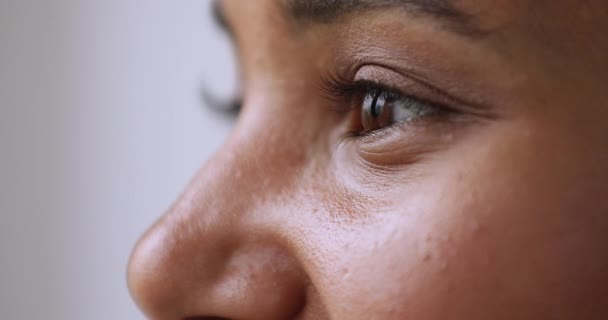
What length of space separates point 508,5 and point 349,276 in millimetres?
219

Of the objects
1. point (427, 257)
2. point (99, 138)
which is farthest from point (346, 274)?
point (99, 138)

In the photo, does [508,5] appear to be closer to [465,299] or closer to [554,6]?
[554,6]

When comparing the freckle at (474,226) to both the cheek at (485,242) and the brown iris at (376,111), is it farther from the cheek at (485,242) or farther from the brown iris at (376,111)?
the brown iris at (376,111)

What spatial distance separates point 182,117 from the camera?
1.46 m

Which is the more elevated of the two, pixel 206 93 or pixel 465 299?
pixel 206 93

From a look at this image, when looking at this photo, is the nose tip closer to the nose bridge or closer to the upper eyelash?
the nose bridge

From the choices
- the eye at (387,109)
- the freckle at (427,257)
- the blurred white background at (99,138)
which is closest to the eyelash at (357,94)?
the eye at (387,109)

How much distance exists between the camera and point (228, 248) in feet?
1.88

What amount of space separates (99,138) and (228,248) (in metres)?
0.96

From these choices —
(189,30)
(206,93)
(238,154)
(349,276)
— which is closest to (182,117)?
(189,30)

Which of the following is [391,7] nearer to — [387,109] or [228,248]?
[387,109]

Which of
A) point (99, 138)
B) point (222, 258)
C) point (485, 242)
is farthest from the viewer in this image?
point (99, 138)

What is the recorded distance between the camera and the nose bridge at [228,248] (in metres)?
0.54

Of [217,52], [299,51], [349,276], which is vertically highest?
[217,52]
